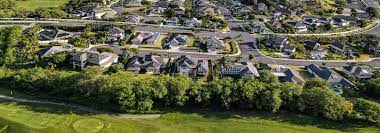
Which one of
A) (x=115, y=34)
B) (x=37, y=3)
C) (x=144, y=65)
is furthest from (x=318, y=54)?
(x=37, y=3)

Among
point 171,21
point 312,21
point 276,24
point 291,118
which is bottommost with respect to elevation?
point 291,118

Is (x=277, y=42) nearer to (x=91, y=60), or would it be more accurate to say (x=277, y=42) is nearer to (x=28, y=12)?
(x=91, y=60)

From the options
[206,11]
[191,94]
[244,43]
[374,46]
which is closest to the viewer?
[191,94]

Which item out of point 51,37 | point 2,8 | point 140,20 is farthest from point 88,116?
point 2,8

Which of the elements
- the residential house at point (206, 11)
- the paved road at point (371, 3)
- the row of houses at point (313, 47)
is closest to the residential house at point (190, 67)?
the row of houses at point (313, 47)

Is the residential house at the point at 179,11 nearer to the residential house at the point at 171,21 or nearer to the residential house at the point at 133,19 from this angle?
the residential house at the point at 171,21

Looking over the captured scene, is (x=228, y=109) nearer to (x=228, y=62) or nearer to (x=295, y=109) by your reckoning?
(x=295, y=109)
